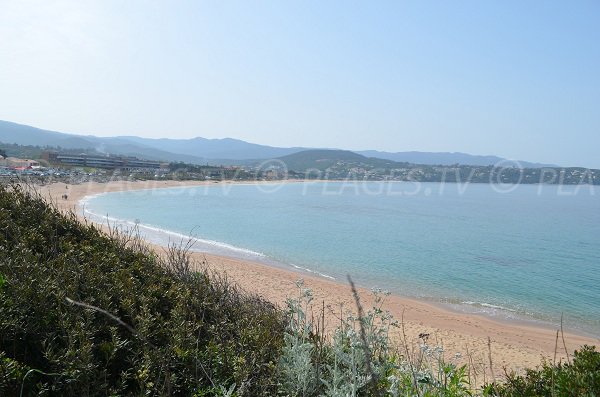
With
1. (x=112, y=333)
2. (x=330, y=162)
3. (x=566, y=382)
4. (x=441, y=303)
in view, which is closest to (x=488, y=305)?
(x=441, y=303)

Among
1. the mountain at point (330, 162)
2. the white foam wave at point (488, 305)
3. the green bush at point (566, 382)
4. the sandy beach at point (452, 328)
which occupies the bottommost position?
the mountain at point (330, 162)

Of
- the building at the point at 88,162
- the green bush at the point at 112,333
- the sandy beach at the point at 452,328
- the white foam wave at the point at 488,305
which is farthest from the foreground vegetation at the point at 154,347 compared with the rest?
the building at the point at 88,162

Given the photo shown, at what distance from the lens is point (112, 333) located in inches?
96.3

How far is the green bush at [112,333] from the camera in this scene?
217cm

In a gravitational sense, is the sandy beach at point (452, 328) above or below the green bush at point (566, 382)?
below

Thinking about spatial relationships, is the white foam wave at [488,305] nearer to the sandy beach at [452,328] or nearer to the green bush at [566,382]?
the sandy beach at [452,328]

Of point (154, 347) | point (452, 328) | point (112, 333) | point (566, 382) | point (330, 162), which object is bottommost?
point (330, 162)

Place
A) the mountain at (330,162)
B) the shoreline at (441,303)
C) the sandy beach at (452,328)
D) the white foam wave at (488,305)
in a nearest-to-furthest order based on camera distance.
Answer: the sandy beach at (452,328), the shoreline at (441,303), the white foam wave at (488,305), the mountain at (330,162)

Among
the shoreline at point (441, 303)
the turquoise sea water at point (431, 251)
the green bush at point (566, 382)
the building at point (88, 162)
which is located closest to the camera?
the green bush at point (566, 382)

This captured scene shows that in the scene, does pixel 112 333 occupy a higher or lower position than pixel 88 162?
higher

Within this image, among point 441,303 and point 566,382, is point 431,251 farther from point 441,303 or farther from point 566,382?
point 566,382

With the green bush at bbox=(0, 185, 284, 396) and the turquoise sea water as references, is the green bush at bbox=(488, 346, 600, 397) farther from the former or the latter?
the turquoise sea water

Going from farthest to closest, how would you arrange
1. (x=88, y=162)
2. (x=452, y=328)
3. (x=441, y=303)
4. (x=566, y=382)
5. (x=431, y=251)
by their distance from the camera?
(x=88, y=162)
(x=431, y=251)
(x=441, y=303)
(x=452, y=328)
(x=566, y=382)

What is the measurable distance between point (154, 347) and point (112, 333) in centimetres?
59
